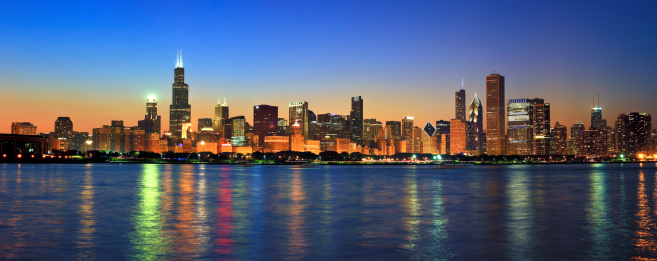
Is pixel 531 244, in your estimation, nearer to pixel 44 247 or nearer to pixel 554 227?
pixel 554 227

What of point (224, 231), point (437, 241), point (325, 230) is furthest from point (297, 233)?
point (437, 241)

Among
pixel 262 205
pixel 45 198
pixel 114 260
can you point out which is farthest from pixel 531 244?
pixel 45 198

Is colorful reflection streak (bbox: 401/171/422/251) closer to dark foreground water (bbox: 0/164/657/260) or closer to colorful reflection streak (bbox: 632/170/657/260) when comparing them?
dark foreground water (bbox: 0/164/657/260)

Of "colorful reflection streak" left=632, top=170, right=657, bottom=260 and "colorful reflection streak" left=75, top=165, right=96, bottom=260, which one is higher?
"colorful reflection streak" left=75, top=165, right=96, bottom=260

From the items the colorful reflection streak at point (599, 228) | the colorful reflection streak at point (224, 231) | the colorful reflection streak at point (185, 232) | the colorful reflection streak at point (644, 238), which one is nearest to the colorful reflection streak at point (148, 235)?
the colorful reflection streak at point (185, 232)

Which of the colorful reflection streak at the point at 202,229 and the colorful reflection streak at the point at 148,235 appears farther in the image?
the colorful reflection streak at the point at 202,229

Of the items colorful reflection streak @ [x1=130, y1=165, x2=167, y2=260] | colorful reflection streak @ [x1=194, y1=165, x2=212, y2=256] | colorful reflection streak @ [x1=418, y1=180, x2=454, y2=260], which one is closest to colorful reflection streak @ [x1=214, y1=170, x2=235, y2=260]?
colorful reflection streak @ [x1=194, y1=165, x2=212, y2=256]

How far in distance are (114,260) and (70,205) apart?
25.1 metres

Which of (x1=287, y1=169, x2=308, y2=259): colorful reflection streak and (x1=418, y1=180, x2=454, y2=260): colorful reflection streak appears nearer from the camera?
(x1=418, y1=180, x2=454, y2=260): colorful reflection streak

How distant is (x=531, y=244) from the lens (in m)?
23.4

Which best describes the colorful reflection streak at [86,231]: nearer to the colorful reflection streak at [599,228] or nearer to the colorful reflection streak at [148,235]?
the colorful reflection streak at [148,235]

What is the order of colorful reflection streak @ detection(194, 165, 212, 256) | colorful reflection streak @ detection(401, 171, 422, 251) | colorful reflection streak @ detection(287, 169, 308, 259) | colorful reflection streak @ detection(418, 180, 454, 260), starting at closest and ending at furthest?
Answer: 1. colorful reflection streak @ detection(418, 180, 454, 260)
2. colorful reflection streak @ detection(287, 169, 308, 259)
3. colorful reflection streak @ detection(194, 165, 212, 256)
4. colorful reflection streak @ detection(401, 171, 422, 251)

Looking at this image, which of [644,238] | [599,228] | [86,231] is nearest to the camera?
[644,238]

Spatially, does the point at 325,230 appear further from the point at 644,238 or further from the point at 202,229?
the point at 644,238
